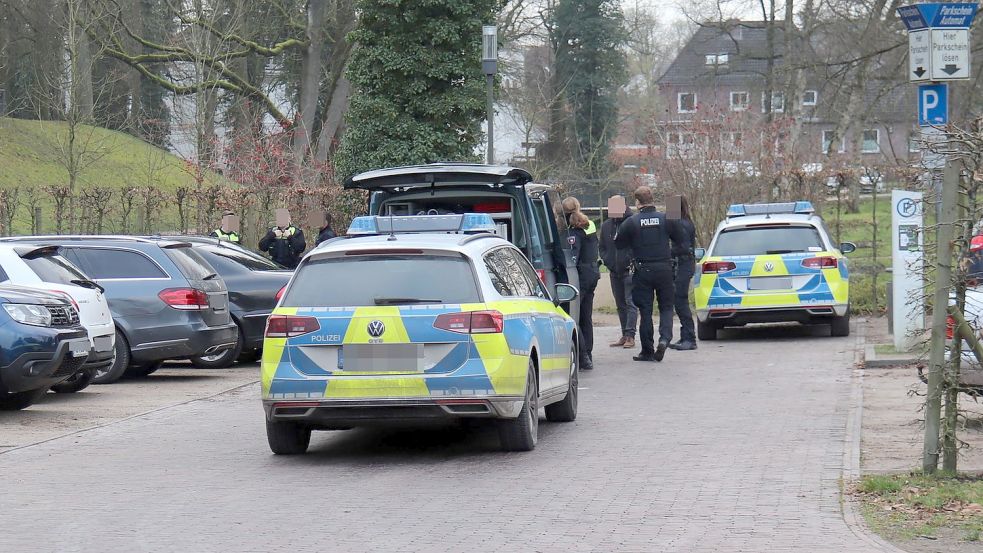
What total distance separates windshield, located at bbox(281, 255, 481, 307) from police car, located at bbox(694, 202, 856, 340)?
9.38 meters

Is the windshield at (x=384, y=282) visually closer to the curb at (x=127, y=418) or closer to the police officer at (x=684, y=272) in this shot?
the curb at (x=127, y=418)

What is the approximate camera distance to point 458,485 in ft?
27.3

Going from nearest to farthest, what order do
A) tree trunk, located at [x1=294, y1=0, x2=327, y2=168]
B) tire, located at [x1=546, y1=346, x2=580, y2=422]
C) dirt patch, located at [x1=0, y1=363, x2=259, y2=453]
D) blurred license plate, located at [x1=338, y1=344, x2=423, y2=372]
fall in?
1. blurred license plate, located at [x1=338, y1=344, x2=423, y2=372]
2. tire, located at [x1=546, y1=346, x2=580, y2=422]
3. dirt patch, located at [x1=0, y1=363, x2=259, y2=453]
4. tree trunk, located at [x1=294, y1=0, x2=327, y2=168]

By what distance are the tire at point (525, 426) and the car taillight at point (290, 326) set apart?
1.50m

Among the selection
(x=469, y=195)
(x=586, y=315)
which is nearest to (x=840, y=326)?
(x=586, y=315)

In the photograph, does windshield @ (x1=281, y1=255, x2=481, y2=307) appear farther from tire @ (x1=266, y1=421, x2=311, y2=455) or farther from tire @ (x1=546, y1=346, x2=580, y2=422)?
tire @ (x1=546, y1=346, x2=580, y2=422)

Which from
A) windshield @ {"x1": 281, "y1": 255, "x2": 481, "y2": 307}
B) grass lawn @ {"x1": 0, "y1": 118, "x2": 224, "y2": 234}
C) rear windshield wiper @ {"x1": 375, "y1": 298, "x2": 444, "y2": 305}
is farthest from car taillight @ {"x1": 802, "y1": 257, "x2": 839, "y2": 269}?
grass lawn @ {"x1": 0, "y1": 118, "x2": 224, "y2": 234}

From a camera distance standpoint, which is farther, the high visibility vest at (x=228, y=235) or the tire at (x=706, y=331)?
the high visibility vest at (x=228, y=235)

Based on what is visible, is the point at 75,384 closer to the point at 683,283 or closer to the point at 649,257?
the point at 649,257

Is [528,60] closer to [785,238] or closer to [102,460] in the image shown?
[785,238]

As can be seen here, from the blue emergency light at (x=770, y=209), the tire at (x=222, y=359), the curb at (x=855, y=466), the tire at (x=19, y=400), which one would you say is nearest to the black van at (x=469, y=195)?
the curb at (x=855, y=466)

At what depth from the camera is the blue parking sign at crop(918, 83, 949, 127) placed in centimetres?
915

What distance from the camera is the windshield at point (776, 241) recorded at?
17984mm

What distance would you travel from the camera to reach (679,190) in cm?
2647
